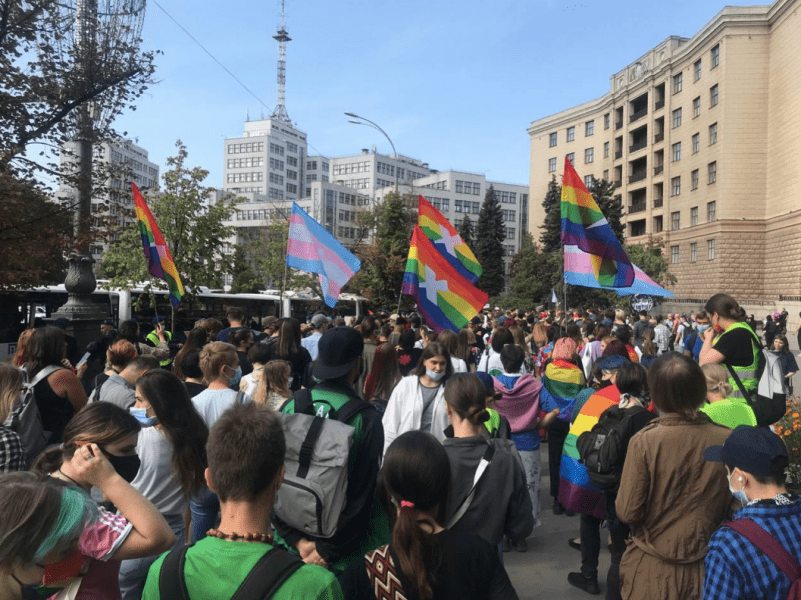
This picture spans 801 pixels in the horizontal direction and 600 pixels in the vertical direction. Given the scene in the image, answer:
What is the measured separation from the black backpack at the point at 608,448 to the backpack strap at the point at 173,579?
2.74 m

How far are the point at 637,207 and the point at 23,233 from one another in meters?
51.7

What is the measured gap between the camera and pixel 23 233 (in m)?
12.9

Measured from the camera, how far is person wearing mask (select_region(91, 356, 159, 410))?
4.80 metres

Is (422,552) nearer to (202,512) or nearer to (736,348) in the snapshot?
(202,512)

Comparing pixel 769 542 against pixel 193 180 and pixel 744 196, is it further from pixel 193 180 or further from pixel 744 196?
pixel 744 196

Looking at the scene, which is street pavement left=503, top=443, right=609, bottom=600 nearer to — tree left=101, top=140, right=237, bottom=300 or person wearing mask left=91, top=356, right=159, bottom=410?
person wearing mask left=91, top=356, right=159, bottom=410

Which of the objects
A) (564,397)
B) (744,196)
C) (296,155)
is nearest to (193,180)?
(564,397)

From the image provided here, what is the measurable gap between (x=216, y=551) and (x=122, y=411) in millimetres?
1207

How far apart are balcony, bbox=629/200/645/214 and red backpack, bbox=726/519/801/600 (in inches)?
2238

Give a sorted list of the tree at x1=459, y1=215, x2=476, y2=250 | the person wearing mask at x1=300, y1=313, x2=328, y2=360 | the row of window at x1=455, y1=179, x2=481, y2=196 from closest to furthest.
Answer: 1. the person wearing mask at x1=300, y1=313, x2=328, y2=360
2. the tree at x1=459, y1=215, x2=476, y2=250
3. the row of window at x1=455, y1=179, x2=481, y2=196

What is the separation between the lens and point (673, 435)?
3.43 m

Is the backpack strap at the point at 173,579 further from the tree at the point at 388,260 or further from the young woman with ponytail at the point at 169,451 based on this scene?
the tree at the point at 388,260

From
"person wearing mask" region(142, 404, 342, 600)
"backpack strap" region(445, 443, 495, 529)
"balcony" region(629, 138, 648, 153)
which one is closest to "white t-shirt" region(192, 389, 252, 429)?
"backpack strap" region(445, 443, 495, 529)

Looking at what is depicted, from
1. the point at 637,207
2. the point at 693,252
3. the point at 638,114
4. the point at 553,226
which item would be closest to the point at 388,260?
the point at 553,226
